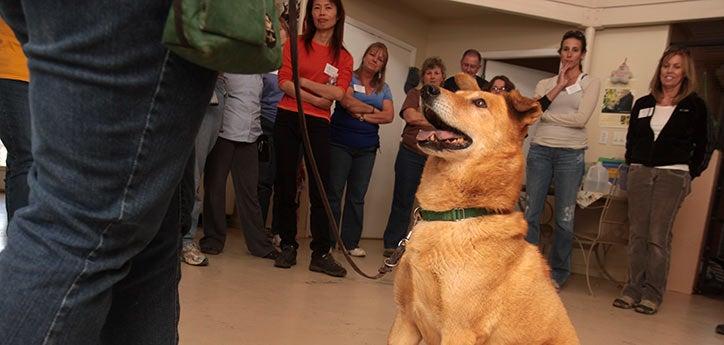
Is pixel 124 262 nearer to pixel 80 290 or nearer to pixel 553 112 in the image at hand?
pixel 80 290

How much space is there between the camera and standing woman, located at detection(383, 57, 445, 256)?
4246 mm

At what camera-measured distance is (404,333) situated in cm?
149

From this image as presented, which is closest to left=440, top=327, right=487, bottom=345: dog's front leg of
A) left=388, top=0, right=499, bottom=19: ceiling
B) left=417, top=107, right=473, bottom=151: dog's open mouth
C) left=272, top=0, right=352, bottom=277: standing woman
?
left=417, top=107, right=473, bottom=151: dog's open mouth

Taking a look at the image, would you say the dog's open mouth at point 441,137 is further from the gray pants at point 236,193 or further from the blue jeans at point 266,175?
the blue jeans at point 266,175

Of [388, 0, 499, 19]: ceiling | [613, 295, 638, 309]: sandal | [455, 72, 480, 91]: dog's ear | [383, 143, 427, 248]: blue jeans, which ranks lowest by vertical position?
[613, 295, 638, 309]: sandal

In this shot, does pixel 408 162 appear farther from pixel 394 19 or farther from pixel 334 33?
pixel 394 19

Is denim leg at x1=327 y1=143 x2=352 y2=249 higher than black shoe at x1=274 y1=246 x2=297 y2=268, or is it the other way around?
denim leg at x1=327 y1=143 x2=352 y2=249

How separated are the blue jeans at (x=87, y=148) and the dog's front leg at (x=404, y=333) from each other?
0.97 m

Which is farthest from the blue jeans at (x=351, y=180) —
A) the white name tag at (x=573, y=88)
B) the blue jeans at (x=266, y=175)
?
the white name tag at (x=573, y=88)

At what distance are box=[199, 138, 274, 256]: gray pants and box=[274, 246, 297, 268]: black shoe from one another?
0.25 metres

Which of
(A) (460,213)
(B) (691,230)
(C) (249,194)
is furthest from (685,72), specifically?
(C) (249,194)

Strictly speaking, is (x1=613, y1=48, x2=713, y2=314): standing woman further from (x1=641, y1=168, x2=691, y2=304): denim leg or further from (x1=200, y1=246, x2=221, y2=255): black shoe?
(x1=200, y1=246, x2=221, y2=255): black shoe

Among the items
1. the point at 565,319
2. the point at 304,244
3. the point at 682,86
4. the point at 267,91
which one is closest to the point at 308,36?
the point at 267,91

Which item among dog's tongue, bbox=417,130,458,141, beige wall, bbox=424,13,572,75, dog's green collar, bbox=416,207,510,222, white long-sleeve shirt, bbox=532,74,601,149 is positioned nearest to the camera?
dog's green collar, bbox=416,207,510,222
